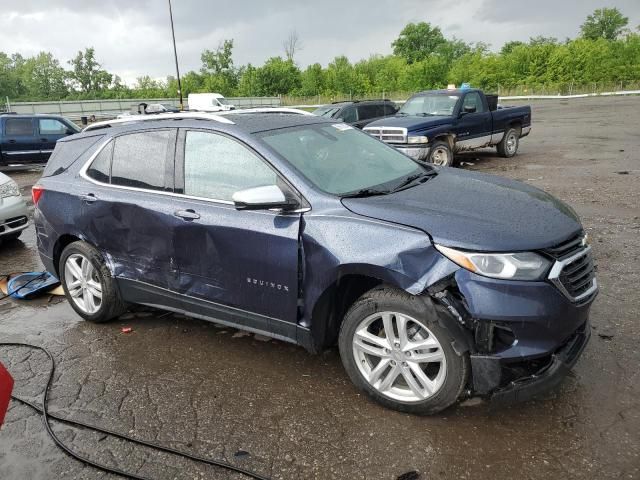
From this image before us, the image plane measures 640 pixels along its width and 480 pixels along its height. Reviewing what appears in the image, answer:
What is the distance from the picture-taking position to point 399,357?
3.02 meters

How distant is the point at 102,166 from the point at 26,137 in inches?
510

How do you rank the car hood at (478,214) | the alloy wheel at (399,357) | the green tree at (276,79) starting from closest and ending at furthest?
the car hood at (478,214), the alloy wheel at (399,357), the green tree at (276,79)

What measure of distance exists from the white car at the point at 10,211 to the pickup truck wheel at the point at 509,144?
10910 mm

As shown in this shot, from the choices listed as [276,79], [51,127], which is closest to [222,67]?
[276,79]

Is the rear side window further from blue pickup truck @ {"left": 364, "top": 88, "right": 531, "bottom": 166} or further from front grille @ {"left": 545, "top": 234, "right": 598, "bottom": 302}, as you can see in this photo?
blue pickup truck @ {"left": 364, "top": 88, "right": 531, "bottom": 166}

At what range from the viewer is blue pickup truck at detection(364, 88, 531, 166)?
36.1ft

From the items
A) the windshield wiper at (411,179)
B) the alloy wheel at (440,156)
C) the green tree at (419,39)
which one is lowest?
the alloy wheel at (440,156)

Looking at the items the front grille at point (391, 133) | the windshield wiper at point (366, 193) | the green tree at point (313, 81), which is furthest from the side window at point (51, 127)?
the green tree at point (313, 81)

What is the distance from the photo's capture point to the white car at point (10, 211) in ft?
23.0

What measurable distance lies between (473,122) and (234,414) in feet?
34.6

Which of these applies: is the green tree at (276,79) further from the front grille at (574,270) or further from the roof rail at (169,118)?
the front grille at (574,270)

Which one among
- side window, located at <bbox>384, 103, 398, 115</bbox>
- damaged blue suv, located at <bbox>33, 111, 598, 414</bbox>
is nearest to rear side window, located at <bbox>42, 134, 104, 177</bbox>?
damaged blue suv, located at <bbox>33, 111, 598, 414</bbox>

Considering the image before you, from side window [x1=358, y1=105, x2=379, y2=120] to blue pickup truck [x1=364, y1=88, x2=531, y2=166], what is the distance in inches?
73.7

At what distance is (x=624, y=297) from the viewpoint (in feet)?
14.8
